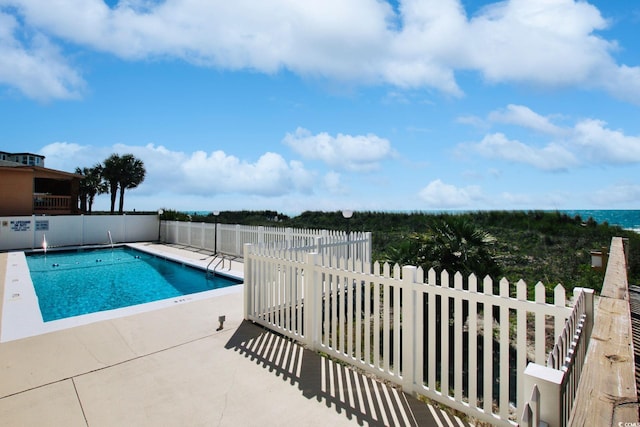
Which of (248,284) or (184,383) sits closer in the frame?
(184,383)

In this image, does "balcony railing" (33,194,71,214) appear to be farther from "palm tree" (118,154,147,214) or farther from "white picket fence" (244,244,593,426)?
"white picket fence" (244,244,593,426)

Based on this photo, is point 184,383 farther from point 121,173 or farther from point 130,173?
point 121,173

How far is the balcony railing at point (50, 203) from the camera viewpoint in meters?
21.2

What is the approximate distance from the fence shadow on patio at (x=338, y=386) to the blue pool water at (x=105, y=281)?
503 cm

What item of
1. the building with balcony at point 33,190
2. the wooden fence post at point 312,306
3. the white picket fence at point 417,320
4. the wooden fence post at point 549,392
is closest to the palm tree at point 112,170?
the building with balcony at point 33,190

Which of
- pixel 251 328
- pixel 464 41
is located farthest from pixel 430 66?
pixel 251 328

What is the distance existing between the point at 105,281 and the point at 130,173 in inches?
1086

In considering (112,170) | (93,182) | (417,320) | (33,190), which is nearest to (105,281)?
(417,320)

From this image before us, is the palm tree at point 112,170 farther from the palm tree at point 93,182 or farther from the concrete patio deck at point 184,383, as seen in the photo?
the concrete patio deck at point 184,383

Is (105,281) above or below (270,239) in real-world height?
below

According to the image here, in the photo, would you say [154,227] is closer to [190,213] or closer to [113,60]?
[190,213]

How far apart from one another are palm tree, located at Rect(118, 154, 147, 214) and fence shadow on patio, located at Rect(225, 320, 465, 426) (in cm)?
3491

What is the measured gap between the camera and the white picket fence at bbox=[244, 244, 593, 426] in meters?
2.63

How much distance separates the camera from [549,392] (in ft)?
3.89
